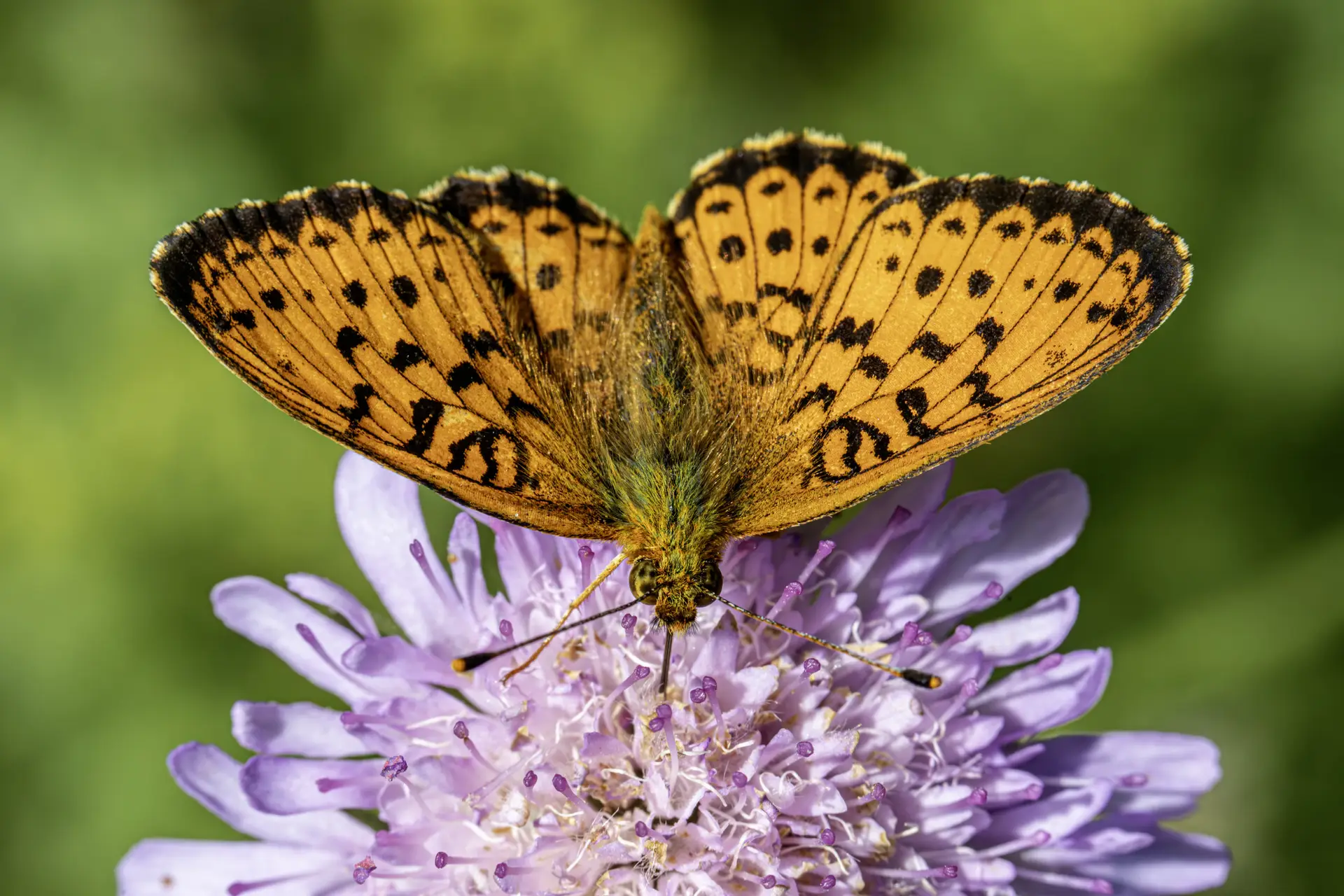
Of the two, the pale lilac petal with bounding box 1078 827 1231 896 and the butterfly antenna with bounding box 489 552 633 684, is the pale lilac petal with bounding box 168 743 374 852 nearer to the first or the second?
the butterfly antenna with bounding box 489 552 633 684

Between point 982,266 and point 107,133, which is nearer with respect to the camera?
point 982,266

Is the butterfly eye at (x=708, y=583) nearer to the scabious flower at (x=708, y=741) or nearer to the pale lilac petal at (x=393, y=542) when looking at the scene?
the scabious flower at (x=708, y=741)

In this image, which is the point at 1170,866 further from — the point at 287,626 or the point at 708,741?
the point at 287,626

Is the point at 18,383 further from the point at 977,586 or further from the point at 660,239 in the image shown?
the point at 977,586

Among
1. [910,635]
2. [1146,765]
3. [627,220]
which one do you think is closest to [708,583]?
[910,635]

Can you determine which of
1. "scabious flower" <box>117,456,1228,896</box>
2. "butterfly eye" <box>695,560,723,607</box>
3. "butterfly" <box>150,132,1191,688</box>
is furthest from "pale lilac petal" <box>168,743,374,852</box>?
"butterfly eye" <box>695,560,723,607</box>

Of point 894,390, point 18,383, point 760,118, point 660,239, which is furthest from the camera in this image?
point 760,118

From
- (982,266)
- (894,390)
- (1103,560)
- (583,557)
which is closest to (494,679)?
(583,557)
